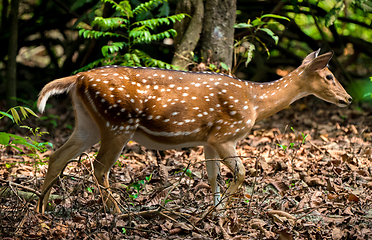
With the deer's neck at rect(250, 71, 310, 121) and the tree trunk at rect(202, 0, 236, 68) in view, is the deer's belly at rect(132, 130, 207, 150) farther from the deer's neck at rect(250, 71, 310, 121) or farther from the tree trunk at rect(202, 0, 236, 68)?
the tree trunk at rect(202, 0, 236, 68)

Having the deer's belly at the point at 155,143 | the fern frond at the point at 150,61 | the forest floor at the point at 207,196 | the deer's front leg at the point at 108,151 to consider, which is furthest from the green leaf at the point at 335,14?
the deer's front leg at the point at 108,151

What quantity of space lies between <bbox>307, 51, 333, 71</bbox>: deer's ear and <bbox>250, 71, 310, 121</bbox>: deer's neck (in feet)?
0.62

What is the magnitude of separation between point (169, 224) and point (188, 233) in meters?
0.21

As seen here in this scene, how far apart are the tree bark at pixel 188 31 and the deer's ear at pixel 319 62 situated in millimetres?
2296

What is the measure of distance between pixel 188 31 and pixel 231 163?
10.1 ft

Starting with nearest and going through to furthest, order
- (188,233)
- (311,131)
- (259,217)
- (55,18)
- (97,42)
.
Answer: (188,233), (259,217), (311,131), (97,42), (55,18)

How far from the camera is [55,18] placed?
408 inches

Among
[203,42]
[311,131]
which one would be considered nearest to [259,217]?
[203,42]

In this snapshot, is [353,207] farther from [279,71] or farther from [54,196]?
[279,71]

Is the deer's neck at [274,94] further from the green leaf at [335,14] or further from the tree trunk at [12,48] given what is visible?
the tree trunk at [12,48]

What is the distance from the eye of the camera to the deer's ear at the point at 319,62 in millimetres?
4312

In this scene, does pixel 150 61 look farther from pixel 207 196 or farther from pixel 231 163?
pixel 231 163

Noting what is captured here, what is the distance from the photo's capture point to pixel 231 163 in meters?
4.01

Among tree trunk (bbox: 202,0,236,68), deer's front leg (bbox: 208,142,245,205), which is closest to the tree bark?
tree trunk (bbox: 202,0,236,68)
